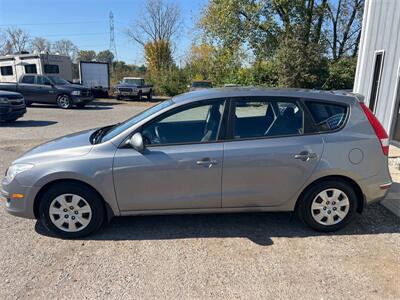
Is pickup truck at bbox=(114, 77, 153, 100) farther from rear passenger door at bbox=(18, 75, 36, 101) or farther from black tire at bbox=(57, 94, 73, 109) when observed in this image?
rear passenger door at bbox=(18, 75, 36, 101)

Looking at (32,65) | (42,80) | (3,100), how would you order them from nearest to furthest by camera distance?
(3,100)
(42,80)
(32,65)

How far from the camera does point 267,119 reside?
3.53 metres

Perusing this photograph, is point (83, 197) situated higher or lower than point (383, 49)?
lower

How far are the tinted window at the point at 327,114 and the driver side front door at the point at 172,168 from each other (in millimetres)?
1037

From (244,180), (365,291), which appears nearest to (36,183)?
(244,180)

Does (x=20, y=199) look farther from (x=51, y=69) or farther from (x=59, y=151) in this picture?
(x=51, y=69)

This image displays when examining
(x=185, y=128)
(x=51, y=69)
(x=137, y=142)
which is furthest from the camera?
(x=51, y=69)

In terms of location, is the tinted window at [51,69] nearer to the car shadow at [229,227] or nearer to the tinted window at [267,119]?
the car shadow at [229,227]

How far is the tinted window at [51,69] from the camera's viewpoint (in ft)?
64.6

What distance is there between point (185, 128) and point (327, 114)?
163 centimetres

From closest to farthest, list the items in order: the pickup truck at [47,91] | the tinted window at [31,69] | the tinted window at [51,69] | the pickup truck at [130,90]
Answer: the pickup truck at [47,91], the tinted window at [31,69], the tinted window at [51,69], the pickup truck at [130,90]

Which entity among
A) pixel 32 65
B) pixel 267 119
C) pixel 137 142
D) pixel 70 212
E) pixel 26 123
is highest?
pixel 32 65

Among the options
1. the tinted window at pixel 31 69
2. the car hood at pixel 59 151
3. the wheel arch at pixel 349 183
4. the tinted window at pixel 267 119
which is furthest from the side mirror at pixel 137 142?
the tinted window at pixel 31 69

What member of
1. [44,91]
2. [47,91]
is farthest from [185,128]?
[44,91]
